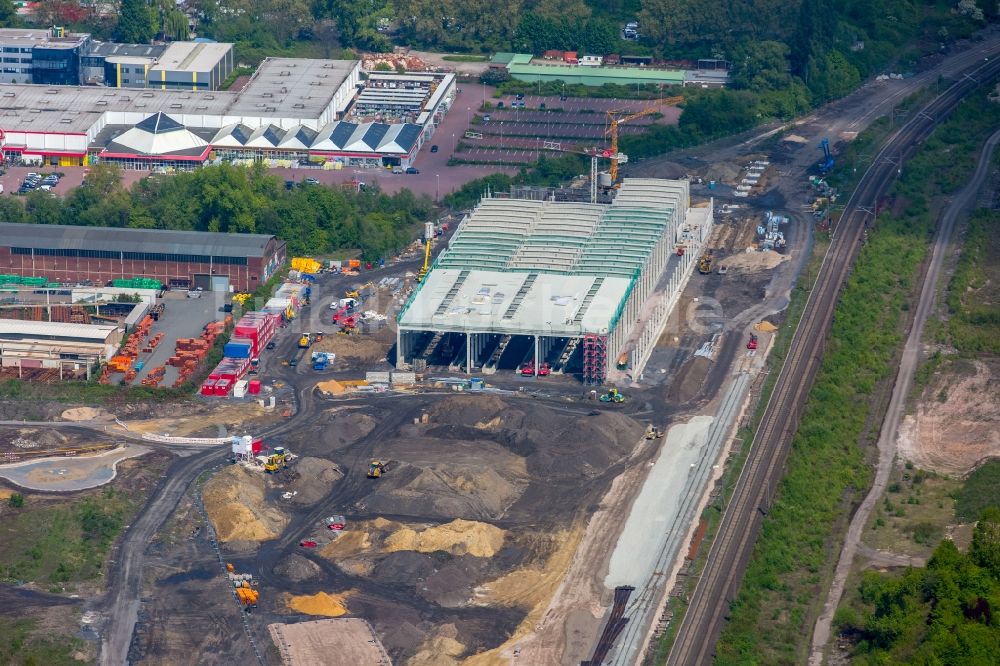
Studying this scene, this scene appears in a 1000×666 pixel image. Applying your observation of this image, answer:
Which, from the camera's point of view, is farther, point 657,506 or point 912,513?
point 657,506

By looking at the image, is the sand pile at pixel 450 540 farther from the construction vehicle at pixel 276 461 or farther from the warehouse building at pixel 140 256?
the warehouse building at pixel 140 256

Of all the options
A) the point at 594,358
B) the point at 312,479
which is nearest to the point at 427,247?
the point at 594,358

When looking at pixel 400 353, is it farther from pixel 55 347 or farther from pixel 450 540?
pixel 450 540

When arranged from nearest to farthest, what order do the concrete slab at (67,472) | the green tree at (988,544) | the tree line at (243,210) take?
the green tree at (988,544)
the concrete slab at (67,472)
the tree line at (243,210)

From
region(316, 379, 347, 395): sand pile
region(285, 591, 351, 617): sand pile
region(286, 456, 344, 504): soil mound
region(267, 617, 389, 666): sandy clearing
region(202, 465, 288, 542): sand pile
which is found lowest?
region(316, 379, 347, 395): sand pile

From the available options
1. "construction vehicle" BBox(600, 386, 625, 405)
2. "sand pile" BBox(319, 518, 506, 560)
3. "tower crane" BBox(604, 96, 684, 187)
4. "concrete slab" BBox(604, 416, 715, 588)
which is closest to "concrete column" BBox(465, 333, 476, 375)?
"construction vehicle" BBox(600, 386, 625, 405)

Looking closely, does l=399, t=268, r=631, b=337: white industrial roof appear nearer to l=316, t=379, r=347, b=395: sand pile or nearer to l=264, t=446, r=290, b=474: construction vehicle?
l=316, t=379, r=347, b=395: sand pile

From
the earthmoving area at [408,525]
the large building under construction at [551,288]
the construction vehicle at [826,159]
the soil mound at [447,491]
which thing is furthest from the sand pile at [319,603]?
the construction vehicle at [826,159]
